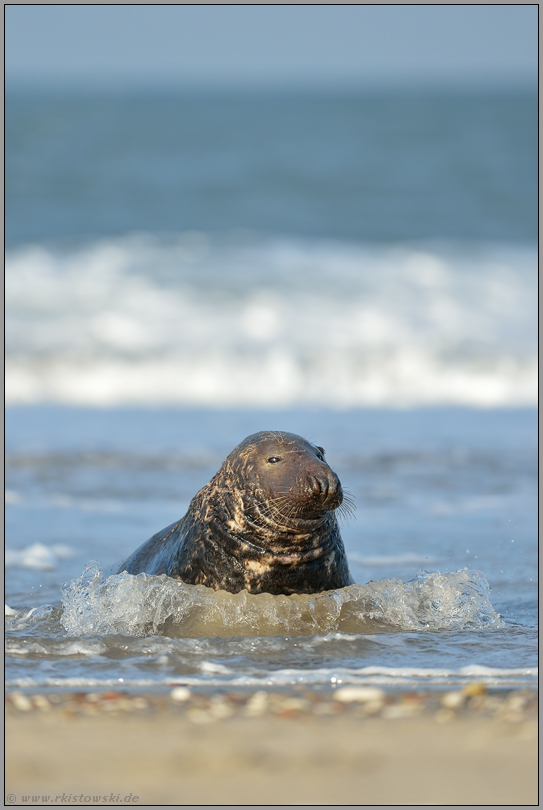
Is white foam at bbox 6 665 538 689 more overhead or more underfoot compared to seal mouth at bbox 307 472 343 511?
more underfoot

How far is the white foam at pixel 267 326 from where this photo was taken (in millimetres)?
13570

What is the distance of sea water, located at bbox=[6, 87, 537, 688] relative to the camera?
4875 millimetres

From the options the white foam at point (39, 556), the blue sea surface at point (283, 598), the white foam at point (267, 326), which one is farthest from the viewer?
the white foam at point (267, 326)

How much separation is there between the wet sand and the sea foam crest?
97 centimetres

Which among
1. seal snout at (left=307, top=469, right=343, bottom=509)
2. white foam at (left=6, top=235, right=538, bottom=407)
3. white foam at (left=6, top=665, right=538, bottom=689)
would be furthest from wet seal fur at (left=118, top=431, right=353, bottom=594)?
white foam at (left=6, top=235, right=538, bottom=407)

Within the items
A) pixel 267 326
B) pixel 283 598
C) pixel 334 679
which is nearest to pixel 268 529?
pixel 283 598

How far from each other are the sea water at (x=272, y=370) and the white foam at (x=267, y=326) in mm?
61

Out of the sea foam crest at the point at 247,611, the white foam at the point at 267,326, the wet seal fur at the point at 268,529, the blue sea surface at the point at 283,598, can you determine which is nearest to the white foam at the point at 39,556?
the blue sea surface at the point at 283,598

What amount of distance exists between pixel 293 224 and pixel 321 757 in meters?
21.0

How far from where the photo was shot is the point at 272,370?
1409 cm

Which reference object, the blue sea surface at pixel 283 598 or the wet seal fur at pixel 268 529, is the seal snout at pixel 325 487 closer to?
the wet seal fur at pixel 268 529

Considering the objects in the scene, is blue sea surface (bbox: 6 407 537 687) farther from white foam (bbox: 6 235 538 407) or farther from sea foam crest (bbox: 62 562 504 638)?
white foam (bbox: 6 235 538 407)

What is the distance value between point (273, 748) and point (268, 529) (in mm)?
1724

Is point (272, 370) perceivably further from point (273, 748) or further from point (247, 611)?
point (273, 748)
